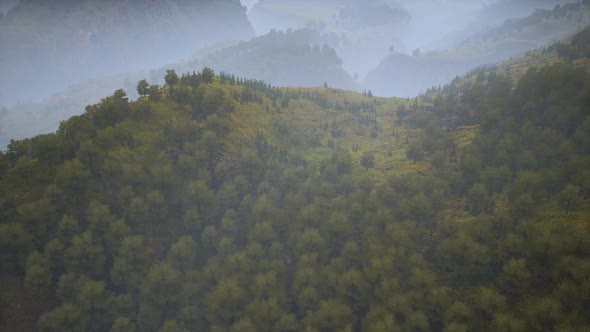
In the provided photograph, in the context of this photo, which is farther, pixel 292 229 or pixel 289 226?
pixel 289 226

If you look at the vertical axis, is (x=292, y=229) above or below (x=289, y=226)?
below

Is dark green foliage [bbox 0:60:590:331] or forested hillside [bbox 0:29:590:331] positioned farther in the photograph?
forested hillside [bbox 0:29:590:331]

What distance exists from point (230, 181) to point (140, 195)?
13.8 meters

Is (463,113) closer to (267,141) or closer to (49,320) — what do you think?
(267,141)

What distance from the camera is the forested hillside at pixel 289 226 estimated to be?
31.7m

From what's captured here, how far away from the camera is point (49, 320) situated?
3388cm

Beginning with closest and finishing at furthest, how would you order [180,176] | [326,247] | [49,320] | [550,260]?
[550,260] < [49,320] < [326,247] < [180,176]

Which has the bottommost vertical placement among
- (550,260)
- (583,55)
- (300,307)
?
(300,307)

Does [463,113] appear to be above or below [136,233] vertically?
above

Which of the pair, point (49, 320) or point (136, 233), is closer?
point (49, 320)

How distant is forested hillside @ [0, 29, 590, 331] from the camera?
31688 millimetres

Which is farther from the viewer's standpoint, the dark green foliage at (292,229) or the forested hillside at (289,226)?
the forested hillside at (289,226)

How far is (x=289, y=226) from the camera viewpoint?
46250 millimetres

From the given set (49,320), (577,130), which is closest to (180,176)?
(49,320)
